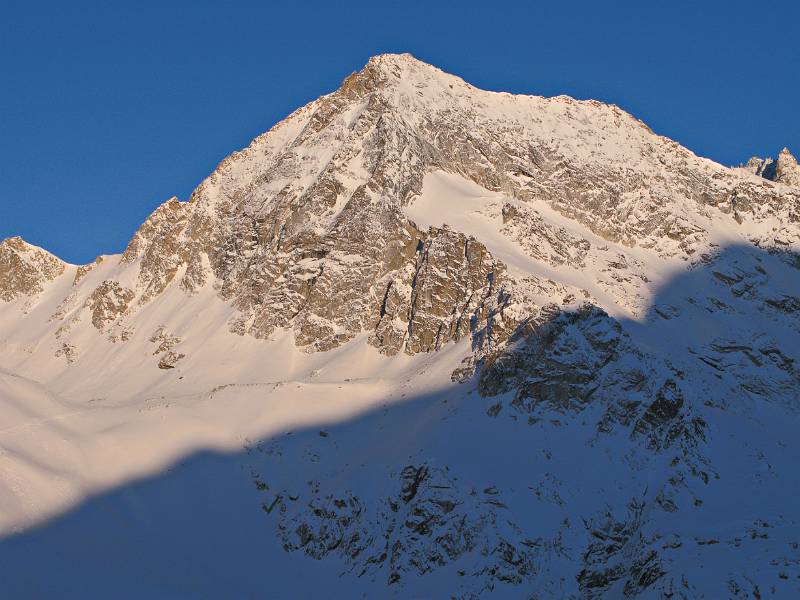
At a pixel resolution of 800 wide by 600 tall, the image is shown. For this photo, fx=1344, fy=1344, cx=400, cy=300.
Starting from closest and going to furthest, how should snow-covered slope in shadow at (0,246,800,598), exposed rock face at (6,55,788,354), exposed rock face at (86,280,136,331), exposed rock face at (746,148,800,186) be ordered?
snow-covered slope in shadow at (0,246,800,598), exposed rock face at (6,55,788,354), exposed rock face at (86,280,136,331), exposed rock face at (746,148,800,186)

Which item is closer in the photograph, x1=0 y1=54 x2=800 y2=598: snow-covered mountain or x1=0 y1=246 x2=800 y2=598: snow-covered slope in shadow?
x1=0 y1=246 x2=800 y2=598: snow-covered slope in shadow

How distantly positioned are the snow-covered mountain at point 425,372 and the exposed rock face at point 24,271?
4.85 metres

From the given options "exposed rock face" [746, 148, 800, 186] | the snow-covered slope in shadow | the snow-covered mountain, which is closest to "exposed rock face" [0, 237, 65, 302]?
the snow-covered mountain

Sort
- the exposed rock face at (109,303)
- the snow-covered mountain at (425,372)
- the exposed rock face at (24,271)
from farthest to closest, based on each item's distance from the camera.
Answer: the exposed rock face at (24,271) < the exposed rock face at (109,303) < the snow-covered mountain at (425,372)

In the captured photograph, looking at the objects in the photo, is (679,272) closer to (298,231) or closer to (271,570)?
(298,231)

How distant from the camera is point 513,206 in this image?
494 ft

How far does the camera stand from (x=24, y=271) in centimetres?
19688

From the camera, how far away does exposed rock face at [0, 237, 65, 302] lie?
194m

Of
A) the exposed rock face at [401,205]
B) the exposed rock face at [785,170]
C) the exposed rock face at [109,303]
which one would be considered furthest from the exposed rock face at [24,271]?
the exposed rock face at [785,170]

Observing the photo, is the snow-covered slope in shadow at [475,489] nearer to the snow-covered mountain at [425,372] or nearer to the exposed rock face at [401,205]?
the snow-covered mountain at [425,372]

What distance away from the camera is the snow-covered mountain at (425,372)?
3880 inches

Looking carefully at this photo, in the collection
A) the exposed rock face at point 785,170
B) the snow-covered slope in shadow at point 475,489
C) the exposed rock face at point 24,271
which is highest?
the exposed rock face at point 24,271

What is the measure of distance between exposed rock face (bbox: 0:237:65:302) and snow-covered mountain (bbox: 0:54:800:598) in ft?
15.9

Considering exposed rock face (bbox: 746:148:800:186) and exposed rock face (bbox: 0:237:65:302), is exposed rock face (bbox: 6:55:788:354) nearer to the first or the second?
exposed rock face (bbox: 746:148:800:186)
